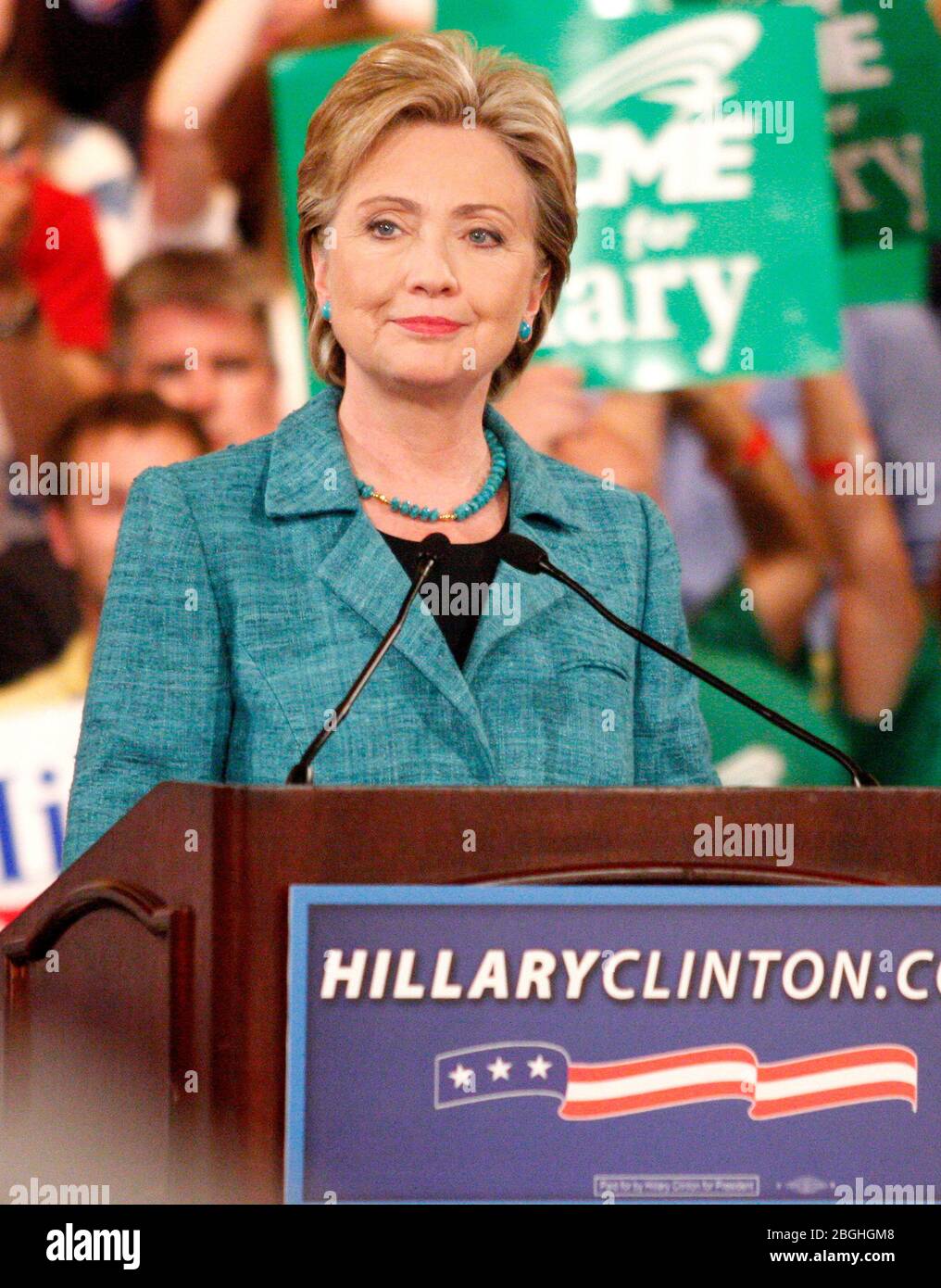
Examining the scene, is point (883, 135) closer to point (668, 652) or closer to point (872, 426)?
point (872, 426)

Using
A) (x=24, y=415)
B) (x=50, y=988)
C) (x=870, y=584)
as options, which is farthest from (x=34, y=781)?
(x=50, y=988)

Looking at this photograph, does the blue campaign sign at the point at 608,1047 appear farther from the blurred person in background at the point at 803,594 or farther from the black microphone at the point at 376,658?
the blurred person in background at the point at 803,594

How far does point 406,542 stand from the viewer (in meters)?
1.88

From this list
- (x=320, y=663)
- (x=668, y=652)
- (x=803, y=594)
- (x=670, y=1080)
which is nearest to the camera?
(x=670, y=1080)

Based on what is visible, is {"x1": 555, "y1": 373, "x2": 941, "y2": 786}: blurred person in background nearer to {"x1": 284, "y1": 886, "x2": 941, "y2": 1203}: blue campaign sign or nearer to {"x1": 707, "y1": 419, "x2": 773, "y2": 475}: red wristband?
{"x1": 707, "y1": 419, "x2": 773, "y2": 475}: red wristband

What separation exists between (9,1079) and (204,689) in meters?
0.44

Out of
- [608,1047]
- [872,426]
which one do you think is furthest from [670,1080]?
[872,426]

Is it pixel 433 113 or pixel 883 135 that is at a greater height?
pixel 883 135

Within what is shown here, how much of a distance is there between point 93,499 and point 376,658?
195cm

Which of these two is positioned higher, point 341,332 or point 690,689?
point 341,332

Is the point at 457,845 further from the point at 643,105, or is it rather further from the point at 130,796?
the point at 643,105

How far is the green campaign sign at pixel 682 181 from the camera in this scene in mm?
3195

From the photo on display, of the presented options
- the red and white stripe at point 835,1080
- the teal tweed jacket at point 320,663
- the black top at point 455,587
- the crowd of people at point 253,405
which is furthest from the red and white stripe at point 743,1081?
the crowd of people at point 253,405

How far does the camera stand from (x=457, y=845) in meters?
1.28
